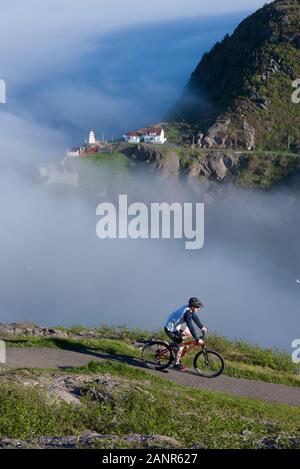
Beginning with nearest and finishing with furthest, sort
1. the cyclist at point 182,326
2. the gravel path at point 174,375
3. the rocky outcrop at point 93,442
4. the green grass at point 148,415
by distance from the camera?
the rocky outcrop at point 93,442 → the green grass at point 148,415 → the gravel path at point 174,375 → the cyclist at point 182,326

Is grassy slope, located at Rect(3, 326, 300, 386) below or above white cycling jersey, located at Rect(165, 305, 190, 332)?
below

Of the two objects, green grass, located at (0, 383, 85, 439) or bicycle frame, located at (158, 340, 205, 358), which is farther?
bicycle frame, located at (158, 340, 205, 358)

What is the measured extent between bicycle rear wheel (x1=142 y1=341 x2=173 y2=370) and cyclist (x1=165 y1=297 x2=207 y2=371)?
0.88 ft

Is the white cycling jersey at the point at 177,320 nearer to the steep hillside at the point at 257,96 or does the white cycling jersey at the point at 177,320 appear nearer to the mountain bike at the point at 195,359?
the mountain bike at the point at 195,359

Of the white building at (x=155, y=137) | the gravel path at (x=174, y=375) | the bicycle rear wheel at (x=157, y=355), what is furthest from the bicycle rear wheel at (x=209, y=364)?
the white building at (x=155, y=137)

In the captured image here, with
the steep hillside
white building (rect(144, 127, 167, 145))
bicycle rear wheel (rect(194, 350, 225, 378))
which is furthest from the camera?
white building (rect(144, 127, 167, 145))

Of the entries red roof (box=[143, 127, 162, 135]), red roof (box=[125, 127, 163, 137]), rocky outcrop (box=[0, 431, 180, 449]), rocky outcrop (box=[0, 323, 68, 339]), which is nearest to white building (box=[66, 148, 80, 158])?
red roof (box=[125, 127, 163, 137])

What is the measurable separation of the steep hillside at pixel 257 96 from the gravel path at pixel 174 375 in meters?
148

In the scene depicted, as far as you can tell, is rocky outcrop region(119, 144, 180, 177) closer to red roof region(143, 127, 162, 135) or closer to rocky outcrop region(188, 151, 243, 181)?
rocky outcrop region(188, 151, 243, 181)

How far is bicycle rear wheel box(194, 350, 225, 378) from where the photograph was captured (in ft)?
53.2

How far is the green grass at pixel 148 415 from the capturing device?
1027cm

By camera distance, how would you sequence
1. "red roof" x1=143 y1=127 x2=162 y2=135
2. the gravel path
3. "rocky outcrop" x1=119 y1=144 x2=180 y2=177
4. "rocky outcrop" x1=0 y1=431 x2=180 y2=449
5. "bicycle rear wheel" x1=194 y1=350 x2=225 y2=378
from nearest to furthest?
"rocky outcrop" x1=0 y1=431 x2=180 y2=449, the gravel path, "bicycle rear wheel" x1=194 y1=350 x2=225 y2=378, "rocky outcrop" x1=119 y1=144 x2=180 y2=177, "red roof" x1=143 y1=127 x2=162 y2=135
